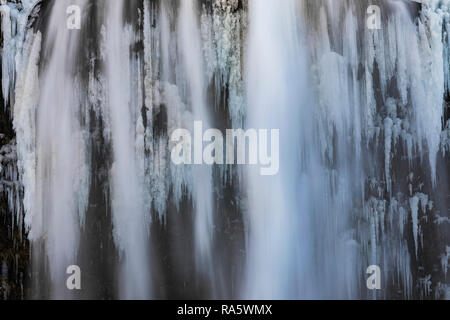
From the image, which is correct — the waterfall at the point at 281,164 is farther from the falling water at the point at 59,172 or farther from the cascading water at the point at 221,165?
the falling water at the point at 59,172

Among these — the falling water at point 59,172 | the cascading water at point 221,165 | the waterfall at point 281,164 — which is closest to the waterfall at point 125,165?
the cascading water at point 221,165

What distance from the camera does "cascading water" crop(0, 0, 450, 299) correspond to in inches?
146

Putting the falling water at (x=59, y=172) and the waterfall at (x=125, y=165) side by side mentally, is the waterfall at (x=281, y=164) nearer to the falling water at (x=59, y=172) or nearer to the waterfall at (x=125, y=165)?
the waterfall at (x=125, y=165)

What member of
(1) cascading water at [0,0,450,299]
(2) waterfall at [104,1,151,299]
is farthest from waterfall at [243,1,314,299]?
(2) waterfall at [104,1,151,299]

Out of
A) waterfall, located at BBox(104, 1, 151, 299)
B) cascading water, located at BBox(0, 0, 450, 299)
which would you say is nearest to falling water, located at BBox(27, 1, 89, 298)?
cascading water, located at BBox(0, 0, 450, 299)

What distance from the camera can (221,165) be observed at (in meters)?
3.75

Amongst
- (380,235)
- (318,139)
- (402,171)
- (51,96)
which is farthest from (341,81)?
(51,96)

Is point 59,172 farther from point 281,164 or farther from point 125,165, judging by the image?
point 281,164

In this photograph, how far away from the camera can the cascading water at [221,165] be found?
3715 mm

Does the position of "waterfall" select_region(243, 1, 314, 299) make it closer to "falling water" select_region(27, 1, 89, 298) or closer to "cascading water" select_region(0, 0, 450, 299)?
"cascading water" select_region(0, 0, 450, 299)

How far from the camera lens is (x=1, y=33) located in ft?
12.5

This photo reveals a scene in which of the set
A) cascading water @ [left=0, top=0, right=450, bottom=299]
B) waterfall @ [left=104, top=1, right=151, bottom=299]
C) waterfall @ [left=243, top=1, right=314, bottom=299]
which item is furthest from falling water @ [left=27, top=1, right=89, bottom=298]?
waterfall @ [left=243, top=1, right=314, bottom=299]

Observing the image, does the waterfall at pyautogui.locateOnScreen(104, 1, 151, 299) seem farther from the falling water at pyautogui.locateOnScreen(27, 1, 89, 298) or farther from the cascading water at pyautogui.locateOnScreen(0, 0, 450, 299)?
the falling water at pyautogui.locateOnScreen(27, 1, 89, 298)

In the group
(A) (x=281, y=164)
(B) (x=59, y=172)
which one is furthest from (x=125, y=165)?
(A) (x=281, y=164)
